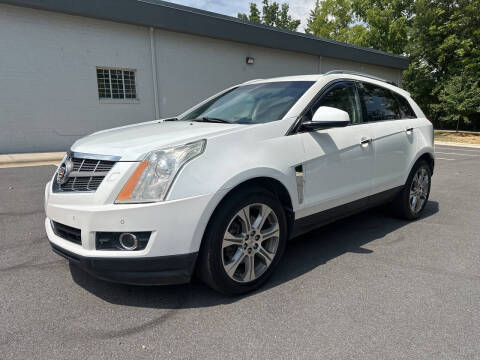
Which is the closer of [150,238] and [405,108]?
[150,238]

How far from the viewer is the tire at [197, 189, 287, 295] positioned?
2.59 metres

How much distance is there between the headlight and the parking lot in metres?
0.85

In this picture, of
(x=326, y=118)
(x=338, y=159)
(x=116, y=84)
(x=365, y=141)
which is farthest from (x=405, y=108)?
(x=116, y=84)

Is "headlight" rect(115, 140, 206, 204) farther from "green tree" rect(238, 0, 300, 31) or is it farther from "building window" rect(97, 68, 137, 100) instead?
"green tree" rect(238, 0, 300, 31)

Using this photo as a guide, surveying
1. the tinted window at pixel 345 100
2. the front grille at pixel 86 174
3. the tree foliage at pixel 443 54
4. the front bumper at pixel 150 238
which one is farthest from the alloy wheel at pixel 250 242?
the tree foliage at pixel 443 54

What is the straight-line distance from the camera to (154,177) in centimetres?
244

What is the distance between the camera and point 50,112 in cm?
1147

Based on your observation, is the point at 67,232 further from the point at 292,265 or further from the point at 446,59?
the point at 446,59

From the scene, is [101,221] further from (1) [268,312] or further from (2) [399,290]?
(2) [399,290]

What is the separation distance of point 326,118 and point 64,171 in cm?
218

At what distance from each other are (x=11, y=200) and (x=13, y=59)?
277 inches

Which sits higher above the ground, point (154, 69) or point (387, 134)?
point (154, 69)

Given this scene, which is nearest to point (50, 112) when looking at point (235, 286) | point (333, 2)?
point (235, 286)

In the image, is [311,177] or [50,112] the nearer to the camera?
[311,177]
